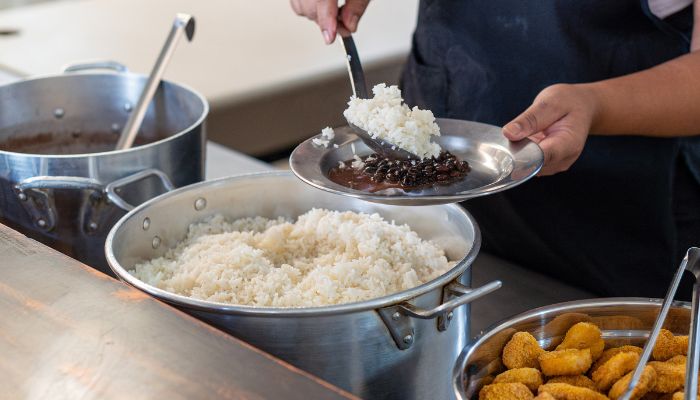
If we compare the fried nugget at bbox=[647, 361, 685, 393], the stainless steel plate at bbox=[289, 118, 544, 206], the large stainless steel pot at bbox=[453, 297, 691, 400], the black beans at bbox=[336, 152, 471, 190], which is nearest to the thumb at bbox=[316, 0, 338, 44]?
the stainless steel plate at bbox=[289, 118, 544, 206]

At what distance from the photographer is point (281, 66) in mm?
2439

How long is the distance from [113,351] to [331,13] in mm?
855

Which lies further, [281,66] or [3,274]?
[281,66]

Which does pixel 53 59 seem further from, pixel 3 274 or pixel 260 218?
pixel 3 274

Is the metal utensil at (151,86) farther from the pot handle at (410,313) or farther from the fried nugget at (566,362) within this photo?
the fried nugget at (566,362)

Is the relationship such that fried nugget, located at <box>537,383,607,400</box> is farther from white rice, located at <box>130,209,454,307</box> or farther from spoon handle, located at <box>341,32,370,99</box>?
spoon handle, located at <box>341,32,370,99</box>

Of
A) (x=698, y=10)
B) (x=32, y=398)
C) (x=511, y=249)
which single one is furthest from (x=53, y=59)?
(x=32, y=398)

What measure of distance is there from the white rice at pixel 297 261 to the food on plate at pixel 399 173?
0.08m

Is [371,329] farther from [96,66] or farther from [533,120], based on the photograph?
[96,66]

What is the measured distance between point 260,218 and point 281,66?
3.90 feet

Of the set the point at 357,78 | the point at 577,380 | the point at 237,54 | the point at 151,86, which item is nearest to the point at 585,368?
the point at 577,380

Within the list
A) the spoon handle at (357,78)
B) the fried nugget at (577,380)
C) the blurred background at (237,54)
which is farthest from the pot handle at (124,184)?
the blurred background at (237,54)

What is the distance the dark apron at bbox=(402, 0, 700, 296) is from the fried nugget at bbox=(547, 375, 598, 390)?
2.63ft

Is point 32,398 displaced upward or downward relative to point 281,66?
upward
